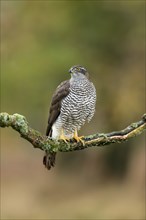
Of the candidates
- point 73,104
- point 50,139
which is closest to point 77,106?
point 73,104

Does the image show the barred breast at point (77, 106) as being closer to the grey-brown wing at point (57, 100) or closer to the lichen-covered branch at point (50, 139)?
the grey-brown wing at point (57, 100)

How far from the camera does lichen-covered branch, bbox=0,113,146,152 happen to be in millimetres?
4672

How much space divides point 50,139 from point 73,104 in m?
1.53

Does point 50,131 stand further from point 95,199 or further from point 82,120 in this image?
point 95,199

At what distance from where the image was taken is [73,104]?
264 inches

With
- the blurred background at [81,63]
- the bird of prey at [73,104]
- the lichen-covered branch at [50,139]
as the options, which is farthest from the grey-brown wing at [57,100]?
the blurred background at [81,63]

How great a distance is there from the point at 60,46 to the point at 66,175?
8546mm

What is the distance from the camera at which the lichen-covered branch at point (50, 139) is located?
4.67m

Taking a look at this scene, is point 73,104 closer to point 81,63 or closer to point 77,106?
point 77,106

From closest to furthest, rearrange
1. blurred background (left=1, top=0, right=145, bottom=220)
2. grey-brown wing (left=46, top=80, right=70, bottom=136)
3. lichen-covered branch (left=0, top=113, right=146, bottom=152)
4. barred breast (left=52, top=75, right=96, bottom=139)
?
1. lichen-covered branch (left=0, top=113, right=146, bottom=152)
2. barred breast (left=52, top=75, right=96, bottom=139)
3. grey-brown wing (left=46, top=80, right=70, bottom=136)
4. blurred background (left=1, top=0, right=145, bottom=220)

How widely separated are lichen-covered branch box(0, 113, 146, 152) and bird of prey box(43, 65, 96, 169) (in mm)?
970

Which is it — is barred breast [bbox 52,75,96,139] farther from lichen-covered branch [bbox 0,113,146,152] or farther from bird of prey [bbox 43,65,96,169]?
lichen-covered branch [bbox 0,113,146,152]

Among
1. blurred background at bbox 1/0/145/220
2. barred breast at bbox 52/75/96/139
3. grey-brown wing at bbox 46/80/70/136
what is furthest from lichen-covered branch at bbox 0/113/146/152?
blurred background at bbox 1/0/145/220

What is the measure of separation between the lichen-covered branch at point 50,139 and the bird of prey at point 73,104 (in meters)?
0.97
